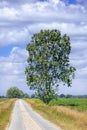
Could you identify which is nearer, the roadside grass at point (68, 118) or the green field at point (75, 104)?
the roadside grass at point (68, 118)

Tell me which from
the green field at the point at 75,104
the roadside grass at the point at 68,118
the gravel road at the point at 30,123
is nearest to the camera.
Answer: the gravel road at the point at 30,123

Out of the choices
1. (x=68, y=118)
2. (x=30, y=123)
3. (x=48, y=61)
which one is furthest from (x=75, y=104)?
(x=30, y=123)

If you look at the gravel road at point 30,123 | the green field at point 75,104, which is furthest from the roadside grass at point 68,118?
the green field at point 75,104

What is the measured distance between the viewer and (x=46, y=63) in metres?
84.0

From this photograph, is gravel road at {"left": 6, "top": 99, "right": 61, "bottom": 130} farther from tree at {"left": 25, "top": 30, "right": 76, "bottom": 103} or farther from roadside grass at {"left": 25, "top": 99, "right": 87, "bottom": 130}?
tree at {"left": 25, "top": 30, "right": 76, "bottom": 103}

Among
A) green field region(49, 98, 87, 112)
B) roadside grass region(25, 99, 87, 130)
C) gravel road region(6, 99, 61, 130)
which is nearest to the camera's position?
gravel road region(6, 99, 61, 130)

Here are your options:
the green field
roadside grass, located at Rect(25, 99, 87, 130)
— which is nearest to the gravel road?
roadside grass, located at Rect(25, 99, 87, 130)

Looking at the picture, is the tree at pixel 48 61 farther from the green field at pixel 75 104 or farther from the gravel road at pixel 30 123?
the gravel road at pixel 30 123

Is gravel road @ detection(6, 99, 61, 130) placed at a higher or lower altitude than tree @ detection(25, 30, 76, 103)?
lower

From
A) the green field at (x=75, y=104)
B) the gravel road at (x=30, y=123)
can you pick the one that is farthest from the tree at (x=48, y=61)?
the gravel road at (x=30, y=123)

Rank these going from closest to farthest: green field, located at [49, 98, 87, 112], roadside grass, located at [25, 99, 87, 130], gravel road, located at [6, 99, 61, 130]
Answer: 1. gravel road, located at [6, 99, 61, 130]
2. roadside grass, located at [25, 99, 87, 130]
3. green field, located at [49, 98, 87, 112]

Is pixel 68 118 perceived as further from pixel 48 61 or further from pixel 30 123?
pixel 48 61

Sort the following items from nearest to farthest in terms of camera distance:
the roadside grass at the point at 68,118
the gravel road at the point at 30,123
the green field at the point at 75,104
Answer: the gravel road at the point at 30,123, the roadside grass at the point at 68,118, the green field at the point at 75,104

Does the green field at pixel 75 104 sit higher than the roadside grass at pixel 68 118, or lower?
higher
